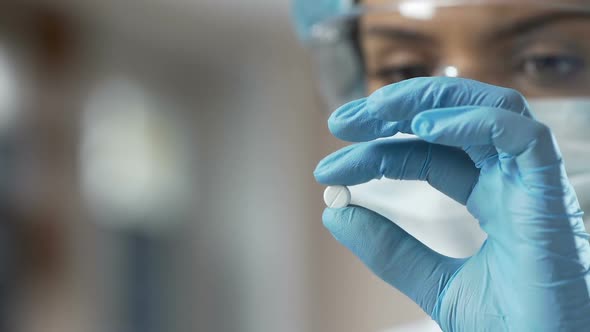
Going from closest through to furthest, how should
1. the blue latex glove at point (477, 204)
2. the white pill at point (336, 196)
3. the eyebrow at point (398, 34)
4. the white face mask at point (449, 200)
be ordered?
1. the blue latex glove at point (477, 204)
2. the white pill at point (336, 196)
3. the white face mask at point (449, 200)
4. the eyebrow at point (398, 34)

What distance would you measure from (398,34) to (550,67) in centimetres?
30

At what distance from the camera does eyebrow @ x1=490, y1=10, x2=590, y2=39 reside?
114 centimetres

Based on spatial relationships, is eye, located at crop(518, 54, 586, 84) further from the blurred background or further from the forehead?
the blurred background

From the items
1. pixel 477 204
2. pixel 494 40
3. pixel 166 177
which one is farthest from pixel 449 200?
pixel 166 177

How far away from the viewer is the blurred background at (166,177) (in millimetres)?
3047

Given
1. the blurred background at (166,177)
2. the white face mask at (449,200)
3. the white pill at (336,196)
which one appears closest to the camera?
the white pill at (336,196)

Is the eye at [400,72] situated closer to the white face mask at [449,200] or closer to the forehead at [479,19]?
the forehead at [479,19]

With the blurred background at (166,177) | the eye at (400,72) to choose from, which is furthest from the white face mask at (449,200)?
the blurred background at (166,177)

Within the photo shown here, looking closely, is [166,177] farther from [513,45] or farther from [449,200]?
[449,200]

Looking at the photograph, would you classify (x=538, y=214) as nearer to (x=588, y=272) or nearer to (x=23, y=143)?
(x=588, y=272)

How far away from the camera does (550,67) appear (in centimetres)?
119

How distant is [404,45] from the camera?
128 centimetres

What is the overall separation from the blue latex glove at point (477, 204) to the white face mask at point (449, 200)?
22 centimetres

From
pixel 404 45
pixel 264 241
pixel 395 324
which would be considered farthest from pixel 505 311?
pixel 264 241
